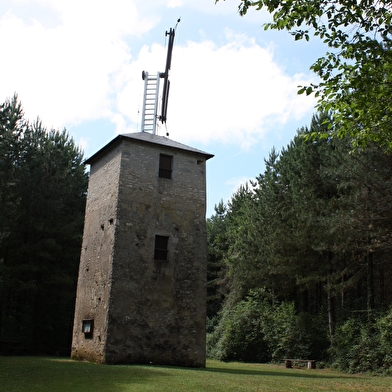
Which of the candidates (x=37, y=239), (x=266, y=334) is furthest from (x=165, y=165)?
(x=266, y=334)

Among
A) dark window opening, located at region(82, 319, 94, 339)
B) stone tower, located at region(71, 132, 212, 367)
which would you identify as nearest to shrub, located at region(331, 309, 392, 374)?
stone tower, located at region(71, 132, 212, 367)

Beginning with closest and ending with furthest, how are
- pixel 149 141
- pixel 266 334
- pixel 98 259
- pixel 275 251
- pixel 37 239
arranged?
1. pixel 98 259
2. pixel 149 141
3. pixel 275 251
4. pixel 266 334
5. pixel 37 239

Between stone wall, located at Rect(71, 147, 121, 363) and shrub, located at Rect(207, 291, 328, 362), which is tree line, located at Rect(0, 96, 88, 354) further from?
shrub, located at Rect(207, 291, 328, 362)

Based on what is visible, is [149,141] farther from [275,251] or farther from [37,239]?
[37,239]

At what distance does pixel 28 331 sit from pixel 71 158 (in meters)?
11.1

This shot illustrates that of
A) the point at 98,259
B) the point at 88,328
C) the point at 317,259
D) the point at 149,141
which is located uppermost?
the point at 149,141

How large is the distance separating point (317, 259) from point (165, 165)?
9.42 m

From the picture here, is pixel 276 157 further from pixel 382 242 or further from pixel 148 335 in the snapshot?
pixel 148 335

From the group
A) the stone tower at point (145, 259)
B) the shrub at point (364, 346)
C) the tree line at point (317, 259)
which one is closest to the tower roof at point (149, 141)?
the stone tower at point (145, 259)

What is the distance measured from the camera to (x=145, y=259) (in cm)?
1636

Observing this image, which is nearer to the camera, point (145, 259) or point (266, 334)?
point (145, 259)

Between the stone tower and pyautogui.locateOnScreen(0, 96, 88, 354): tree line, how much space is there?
7.20 metres

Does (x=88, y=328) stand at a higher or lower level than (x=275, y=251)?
lower

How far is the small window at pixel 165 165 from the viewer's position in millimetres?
17719
